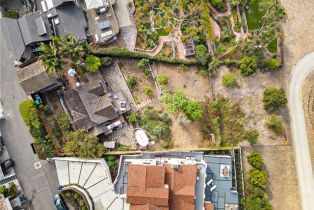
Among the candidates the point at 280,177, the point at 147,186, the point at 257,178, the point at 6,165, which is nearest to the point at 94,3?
the point at 6,165

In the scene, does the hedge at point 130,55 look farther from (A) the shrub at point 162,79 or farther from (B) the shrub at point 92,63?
(A) the shrub at point 162,79

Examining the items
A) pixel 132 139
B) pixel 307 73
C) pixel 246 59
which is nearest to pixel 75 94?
pixel 132 139

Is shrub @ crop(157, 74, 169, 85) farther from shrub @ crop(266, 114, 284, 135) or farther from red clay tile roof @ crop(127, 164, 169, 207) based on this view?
shrub @ crop(266, 114, 284, 135)

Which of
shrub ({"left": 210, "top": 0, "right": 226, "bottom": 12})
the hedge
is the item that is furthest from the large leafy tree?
shrub ({"left": 210, "top": 0, "right": 226, "bottom": 12})

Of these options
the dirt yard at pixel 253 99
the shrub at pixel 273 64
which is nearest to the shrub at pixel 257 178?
the dirt yard at pixel 253 99

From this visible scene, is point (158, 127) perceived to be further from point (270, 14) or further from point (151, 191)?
point (270, 14)

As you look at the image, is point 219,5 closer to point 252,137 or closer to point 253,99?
point 253,99
